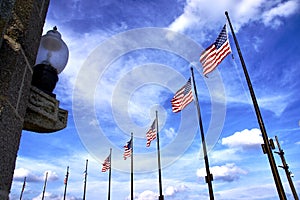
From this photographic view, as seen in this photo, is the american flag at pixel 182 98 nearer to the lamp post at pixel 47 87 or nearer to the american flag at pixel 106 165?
the lamp post at pixel 47 87

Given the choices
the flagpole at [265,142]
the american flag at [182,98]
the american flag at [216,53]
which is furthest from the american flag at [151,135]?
the flagpole at [265,142]

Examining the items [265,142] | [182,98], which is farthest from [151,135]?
[265,142]

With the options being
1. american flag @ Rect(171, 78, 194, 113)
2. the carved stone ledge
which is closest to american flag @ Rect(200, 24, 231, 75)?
american flag @ Rect(171, 78, 194, 113)

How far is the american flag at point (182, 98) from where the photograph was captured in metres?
12.2

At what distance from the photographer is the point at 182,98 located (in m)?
12.6

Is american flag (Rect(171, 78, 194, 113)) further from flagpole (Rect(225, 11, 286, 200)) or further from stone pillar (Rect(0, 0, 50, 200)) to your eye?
stone pillar (Rect(0, 0, 50, 200))

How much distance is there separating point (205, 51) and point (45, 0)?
8.63 meters

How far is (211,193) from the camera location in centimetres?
1135

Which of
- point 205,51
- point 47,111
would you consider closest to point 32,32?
point 47,111

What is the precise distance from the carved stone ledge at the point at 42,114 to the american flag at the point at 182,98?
1044 centimetres

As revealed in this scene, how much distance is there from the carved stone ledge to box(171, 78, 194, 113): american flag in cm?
1044

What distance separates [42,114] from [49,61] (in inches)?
23.5

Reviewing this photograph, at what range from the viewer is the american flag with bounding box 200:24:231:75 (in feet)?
28.8

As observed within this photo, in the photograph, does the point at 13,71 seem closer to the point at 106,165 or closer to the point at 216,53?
the point at 216,53
